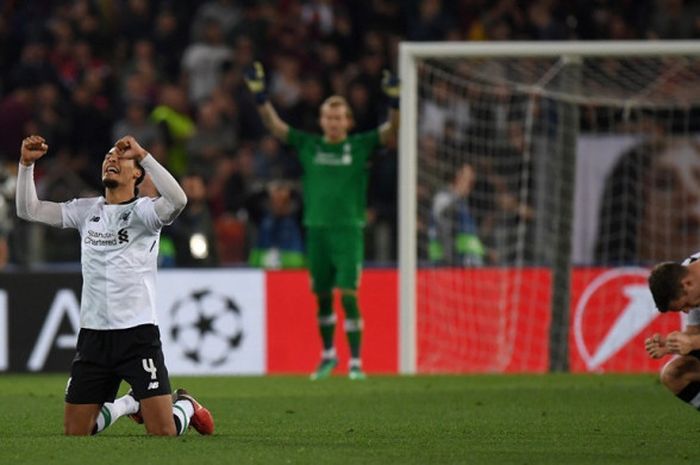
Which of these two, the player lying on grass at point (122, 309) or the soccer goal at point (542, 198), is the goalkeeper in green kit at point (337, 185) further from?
the player lying on grass at point (122, 309)

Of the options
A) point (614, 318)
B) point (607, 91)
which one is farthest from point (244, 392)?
point (607, 91)

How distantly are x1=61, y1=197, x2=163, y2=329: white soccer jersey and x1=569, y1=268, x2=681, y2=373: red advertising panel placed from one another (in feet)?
24.1

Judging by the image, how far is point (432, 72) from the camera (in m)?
16.2

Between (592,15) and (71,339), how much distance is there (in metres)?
7.38

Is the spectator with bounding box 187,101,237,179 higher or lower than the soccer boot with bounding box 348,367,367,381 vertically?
higher

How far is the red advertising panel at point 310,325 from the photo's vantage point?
620 inches

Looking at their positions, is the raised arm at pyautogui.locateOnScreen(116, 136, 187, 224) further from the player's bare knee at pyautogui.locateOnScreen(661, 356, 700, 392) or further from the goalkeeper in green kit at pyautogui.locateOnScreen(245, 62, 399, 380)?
the goalkeeper in green kit at pyautogui.locateOnScreen(245, 62, 399, 380)

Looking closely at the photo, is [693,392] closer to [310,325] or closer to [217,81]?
[310,325]

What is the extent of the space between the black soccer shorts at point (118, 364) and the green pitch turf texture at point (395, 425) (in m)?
0.26

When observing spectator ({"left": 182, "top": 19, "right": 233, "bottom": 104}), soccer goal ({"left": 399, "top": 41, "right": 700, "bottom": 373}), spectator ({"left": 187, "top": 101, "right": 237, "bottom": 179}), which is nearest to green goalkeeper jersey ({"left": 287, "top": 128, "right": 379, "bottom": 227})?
soccer goal ({"left": 399, "top": 41, "right": 700, "bottom": 373})

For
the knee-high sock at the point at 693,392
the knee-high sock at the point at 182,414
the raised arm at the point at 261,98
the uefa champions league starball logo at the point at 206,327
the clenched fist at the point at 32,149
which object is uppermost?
the raised arm at the point at 261,98

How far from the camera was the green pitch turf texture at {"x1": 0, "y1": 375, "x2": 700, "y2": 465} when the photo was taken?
7770mm

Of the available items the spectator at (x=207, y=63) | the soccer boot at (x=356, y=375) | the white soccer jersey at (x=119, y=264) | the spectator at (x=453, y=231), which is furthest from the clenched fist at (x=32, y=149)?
the spectator at (x=207, y=63)

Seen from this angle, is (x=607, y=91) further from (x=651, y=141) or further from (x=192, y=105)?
(x=192, y=105)
